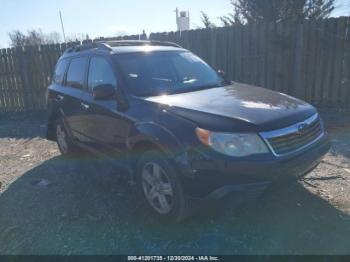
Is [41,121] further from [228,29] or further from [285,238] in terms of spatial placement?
[285,238]

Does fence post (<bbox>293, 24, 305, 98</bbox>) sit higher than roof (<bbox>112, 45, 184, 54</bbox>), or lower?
lower

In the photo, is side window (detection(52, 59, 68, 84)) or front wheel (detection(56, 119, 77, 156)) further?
front wheel (detection(56, 119, 77, 156))

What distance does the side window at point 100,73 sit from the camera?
4.01m

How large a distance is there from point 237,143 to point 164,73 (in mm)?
1692

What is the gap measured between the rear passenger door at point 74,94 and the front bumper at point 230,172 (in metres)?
2.50

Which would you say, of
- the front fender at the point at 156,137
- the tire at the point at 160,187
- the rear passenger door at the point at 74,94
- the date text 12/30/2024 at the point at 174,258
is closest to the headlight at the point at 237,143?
the front fender at the point at 156,137

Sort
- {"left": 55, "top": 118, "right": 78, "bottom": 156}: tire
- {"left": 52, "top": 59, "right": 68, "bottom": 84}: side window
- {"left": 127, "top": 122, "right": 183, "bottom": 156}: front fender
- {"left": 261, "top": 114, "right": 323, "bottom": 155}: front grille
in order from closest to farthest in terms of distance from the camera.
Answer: {"left": 261, "top": 114, "right": 323, "bottom": 155}: front grille < {"left": 127, "top": 122, "right": 183, "bottom": 156}: front fender < {"left": 52, "top": 59, "right": 68, "bottom": 84}: side window < {"left": 55, "top": 118, "right": 78, "bottom": 156}: tire

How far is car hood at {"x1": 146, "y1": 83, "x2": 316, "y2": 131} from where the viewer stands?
290 cm

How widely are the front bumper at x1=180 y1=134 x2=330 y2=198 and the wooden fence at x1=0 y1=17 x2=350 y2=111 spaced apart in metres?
5.38

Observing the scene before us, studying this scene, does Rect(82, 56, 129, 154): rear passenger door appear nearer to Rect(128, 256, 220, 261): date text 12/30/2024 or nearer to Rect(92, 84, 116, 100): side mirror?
Rect(92, 84, 116, 100): side mirror

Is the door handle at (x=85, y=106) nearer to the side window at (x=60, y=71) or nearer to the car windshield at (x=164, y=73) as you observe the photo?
the car windshield at (x=164, y=73)

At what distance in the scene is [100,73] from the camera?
429 cm

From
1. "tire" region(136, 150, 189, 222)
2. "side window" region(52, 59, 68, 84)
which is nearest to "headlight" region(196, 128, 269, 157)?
"tire" region(136, 150, 189, 222)

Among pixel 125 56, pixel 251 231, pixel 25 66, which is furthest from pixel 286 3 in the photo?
pixel 251 231
